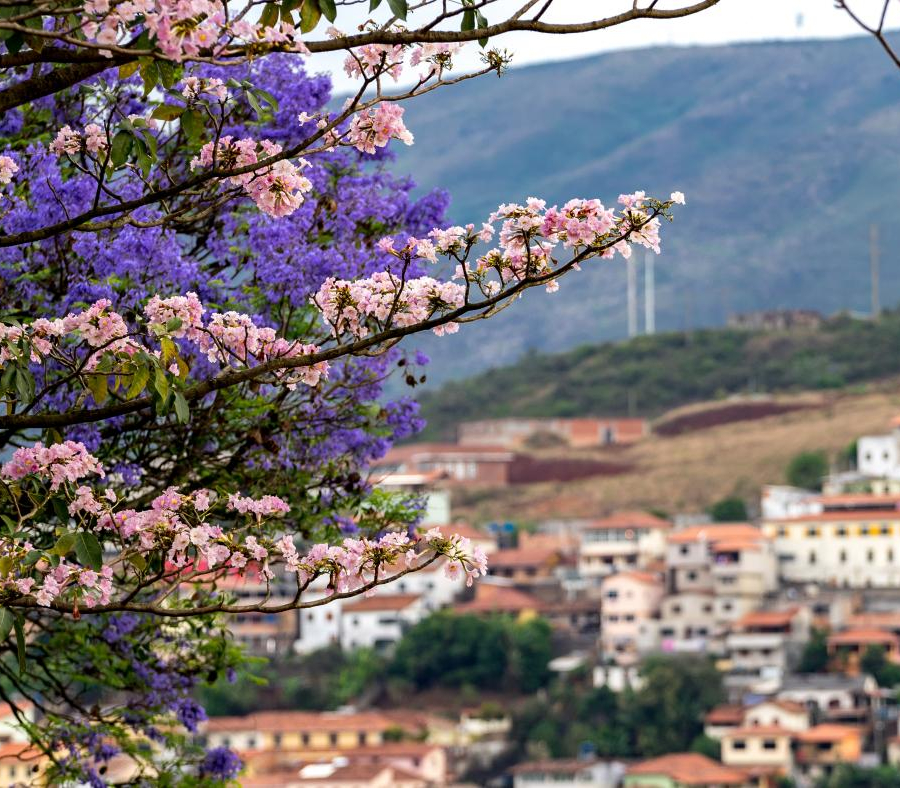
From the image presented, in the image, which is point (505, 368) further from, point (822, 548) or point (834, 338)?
point (822, 548)

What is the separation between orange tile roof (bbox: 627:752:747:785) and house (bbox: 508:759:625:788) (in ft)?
2.18

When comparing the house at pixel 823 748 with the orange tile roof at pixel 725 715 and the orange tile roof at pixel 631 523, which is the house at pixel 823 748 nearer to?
the orange tile roof at pixel 725 715

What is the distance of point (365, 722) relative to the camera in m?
81.5

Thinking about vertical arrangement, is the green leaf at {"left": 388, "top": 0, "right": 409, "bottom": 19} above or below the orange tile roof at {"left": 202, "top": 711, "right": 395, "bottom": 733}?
above

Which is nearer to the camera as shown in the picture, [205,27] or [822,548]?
[205,27]

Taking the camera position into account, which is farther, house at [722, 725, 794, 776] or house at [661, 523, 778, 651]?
house at [661, 523, 778, 651]

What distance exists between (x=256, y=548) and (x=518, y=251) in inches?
46.6

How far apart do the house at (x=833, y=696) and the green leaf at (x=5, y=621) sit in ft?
241

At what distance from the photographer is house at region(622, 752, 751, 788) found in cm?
7212

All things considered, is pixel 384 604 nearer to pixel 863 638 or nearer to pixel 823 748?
pixel 863 638

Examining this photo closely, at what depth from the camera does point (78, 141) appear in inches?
291

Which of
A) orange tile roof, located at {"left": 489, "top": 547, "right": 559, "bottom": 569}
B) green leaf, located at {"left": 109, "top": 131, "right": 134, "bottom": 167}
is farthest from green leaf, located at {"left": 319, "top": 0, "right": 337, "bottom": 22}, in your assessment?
orange tile roof, located at {"left": 489, "top": 547, "right": 559, "bottom": 569}

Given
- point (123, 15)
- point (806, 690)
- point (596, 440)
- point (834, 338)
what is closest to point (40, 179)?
point (123, 15)

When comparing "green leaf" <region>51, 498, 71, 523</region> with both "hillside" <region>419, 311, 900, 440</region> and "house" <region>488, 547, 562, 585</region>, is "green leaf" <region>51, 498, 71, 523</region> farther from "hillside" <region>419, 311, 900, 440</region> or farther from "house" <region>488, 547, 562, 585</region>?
"hillside" <region>419, 311, 900, 440</region>
